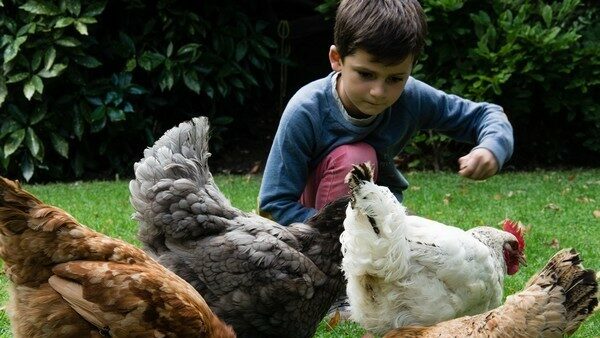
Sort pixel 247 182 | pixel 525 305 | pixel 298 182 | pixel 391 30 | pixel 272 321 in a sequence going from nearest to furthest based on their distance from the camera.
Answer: pixel 525 305 → pixel 272 321 → pixel 391 30 → pixel 298 182 → pixel 247 182

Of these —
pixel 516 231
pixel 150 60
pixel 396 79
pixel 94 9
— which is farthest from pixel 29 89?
pixel 516 231

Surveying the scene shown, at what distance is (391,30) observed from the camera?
420cm

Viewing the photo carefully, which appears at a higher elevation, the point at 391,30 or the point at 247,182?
the point at 391,30

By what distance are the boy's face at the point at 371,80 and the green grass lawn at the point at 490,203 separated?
1.21 metres

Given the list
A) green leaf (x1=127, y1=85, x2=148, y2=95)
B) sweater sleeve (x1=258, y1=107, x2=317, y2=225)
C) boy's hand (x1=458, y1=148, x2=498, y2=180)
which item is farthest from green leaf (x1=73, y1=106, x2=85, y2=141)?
boy's hand (x1=458, y1=148, x2=498, y2=180)

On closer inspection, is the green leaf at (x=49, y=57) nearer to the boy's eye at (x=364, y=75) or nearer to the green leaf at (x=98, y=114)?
the green leaf at (x=98, y=114)

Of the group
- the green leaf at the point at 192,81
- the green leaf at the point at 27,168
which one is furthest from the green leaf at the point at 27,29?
the green leaf at the point at 192,81

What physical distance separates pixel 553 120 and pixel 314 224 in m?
6.71

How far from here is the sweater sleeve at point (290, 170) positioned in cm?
451

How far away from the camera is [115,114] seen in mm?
8805

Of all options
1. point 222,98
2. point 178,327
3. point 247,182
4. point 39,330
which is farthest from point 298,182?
point 222,98

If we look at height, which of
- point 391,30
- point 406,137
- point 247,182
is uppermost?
point 391,30

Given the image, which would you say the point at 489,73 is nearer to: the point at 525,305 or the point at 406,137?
the point at 406,137

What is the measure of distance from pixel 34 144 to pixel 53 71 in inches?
30.9
